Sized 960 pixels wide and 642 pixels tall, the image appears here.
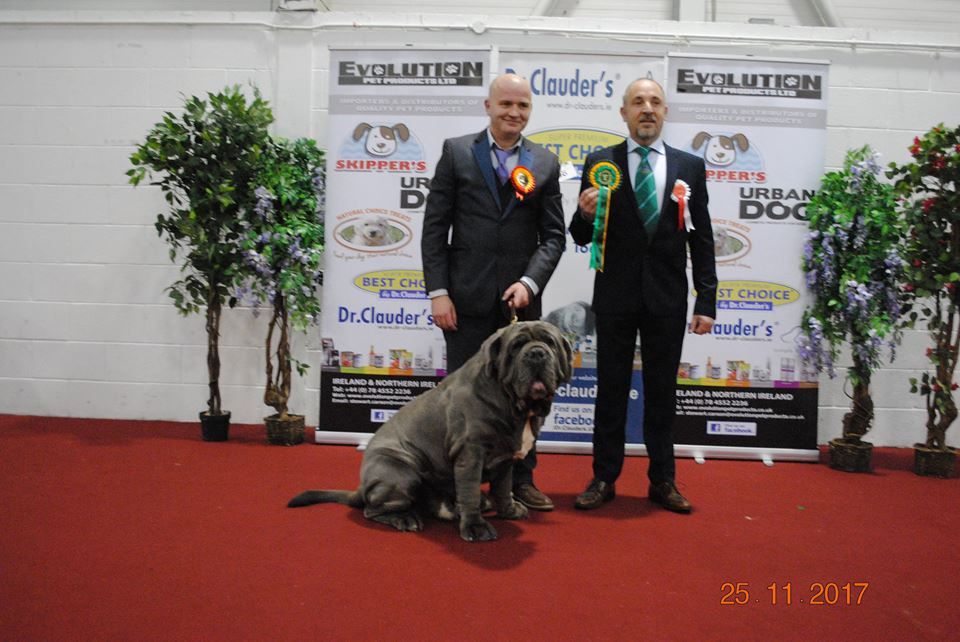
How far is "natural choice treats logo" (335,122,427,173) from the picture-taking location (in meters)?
4.03

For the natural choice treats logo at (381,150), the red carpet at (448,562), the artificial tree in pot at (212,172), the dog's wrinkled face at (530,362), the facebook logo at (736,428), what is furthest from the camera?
the natural choice treats logo at (381,150)

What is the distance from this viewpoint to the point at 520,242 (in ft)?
8.80

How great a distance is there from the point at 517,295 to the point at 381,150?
1.93 meters

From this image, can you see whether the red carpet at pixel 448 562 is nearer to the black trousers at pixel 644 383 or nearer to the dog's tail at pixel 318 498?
the dog's tail at pixel 318 498

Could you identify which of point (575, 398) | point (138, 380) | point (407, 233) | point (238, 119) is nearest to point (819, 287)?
point (575, 398)

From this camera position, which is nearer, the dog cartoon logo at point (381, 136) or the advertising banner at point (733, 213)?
the advertising banner at point (733, 213)

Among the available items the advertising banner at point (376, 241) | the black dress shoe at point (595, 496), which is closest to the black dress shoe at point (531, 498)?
the black dress shoe at point (595, 496)

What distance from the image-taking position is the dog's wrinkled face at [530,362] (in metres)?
2.16

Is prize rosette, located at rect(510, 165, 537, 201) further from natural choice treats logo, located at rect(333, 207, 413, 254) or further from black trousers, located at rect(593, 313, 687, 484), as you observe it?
natural choice treats logo, located at rect(333, 207, 413, 254)

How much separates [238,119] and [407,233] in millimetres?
1181

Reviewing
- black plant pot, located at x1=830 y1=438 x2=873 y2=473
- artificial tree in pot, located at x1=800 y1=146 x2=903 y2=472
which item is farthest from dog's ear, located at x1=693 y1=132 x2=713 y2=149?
black plant pot, located at x1=830 y1=438 x2=873 y2=473

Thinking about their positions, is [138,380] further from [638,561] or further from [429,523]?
[638,561]

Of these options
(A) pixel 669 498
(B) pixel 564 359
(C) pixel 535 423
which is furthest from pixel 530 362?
(A) pixel 669 498

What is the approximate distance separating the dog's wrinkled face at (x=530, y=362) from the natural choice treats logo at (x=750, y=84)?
241cm
